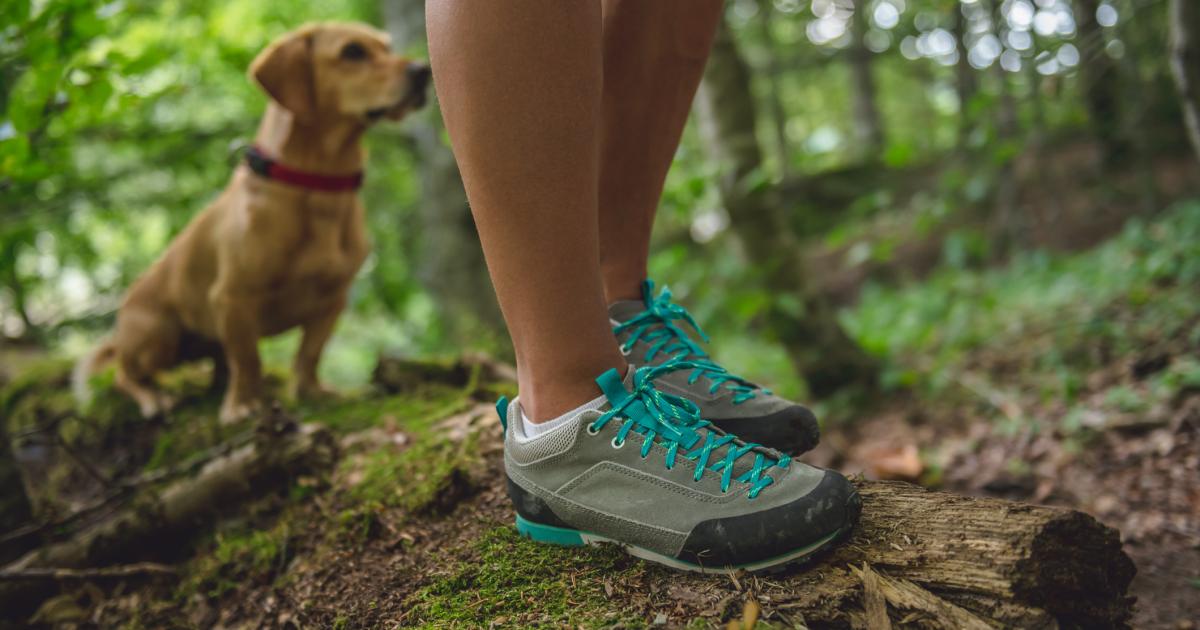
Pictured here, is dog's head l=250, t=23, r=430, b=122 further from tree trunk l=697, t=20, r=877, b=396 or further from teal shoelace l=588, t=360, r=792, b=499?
teal shoelace l=588, t=360, r=792, b=499

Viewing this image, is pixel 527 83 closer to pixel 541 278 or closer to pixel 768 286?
pixel 541 278

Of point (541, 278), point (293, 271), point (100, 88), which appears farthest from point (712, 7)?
point (293, 271)

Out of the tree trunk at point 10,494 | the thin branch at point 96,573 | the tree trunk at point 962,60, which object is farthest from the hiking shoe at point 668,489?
the tree trunk at point 962,60

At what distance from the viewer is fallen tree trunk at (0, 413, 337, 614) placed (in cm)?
190

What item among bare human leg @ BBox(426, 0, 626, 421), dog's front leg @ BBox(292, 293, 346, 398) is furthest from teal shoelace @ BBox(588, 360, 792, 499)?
dog's front leg @ BBox(292, 293, 346, 398)

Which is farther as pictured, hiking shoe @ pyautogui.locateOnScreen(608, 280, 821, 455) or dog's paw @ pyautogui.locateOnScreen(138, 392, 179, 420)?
dog's paw @ pyautogui.locateOnScreen(138, 392, 179, 420)

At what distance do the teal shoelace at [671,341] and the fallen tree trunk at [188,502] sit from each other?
104 centimetres

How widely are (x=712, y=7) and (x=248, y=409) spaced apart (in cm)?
245

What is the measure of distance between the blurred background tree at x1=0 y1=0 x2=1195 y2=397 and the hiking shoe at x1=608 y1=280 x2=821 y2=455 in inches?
57.5

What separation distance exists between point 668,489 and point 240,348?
2372 millimetres

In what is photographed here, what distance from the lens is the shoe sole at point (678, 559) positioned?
1157 millimetres

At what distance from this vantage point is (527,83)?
3.64ft

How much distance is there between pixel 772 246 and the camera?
418 cm

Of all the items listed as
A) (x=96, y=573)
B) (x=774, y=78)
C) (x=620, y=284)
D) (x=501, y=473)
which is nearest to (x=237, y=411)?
(x=96, y=573)
